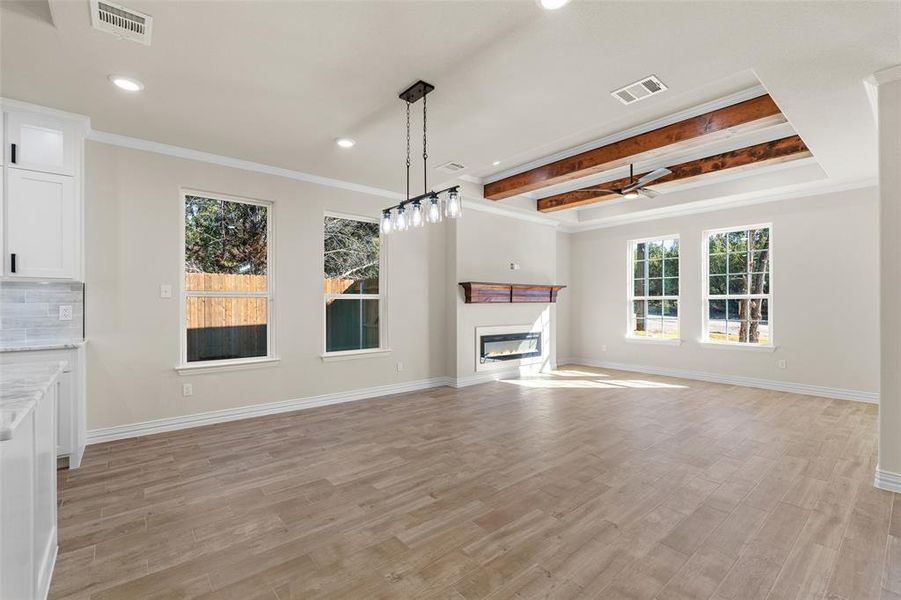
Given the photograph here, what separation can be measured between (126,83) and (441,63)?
86.0 inches

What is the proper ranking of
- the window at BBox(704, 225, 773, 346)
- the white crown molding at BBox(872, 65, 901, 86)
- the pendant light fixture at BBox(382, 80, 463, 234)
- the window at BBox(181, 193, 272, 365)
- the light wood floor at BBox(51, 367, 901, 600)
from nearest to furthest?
the light wood floor at BBox(51, 367, 901, 600) < the white crown molding at BBox(872, 65, 901, 86) < the pendant light fixture at BBox(382, 80, 463, 234) < the window at BBox(181, 193, 272, 365) < the window at BBox(704, 225, 773, 346)

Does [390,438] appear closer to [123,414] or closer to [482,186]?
[123,414]

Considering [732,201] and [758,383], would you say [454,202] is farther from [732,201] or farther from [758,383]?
[758,383]

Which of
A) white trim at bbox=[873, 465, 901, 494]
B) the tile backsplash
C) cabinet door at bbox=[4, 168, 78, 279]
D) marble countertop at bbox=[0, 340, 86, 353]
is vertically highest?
cabinet door at bbox=[4, 168, 78, 279]

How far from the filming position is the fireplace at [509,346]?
21.5 feet

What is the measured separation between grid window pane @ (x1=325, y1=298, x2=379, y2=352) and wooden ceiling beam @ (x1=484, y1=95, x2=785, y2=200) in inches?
100

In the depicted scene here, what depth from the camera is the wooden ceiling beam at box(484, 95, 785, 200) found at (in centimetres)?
346

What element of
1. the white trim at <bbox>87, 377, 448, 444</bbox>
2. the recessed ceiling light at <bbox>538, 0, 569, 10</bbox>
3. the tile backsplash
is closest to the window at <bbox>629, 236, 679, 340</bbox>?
the white trim at <bbox>87, 377, 448, 444</bbox>

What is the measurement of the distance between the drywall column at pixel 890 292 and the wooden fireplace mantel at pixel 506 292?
420 cm

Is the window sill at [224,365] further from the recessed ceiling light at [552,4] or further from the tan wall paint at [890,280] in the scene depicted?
the tan wall paint at [890,280]

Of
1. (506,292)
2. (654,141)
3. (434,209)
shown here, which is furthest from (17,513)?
(506,292)

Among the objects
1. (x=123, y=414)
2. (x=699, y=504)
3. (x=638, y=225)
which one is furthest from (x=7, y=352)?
(x=638, y=225)

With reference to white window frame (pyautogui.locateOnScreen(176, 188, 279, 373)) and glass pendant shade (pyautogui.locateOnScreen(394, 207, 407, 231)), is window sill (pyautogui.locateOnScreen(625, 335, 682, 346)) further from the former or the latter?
white window frame (pyautogui.locateOnScreen(176, 188, 279, 373))

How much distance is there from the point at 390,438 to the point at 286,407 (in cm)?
159
